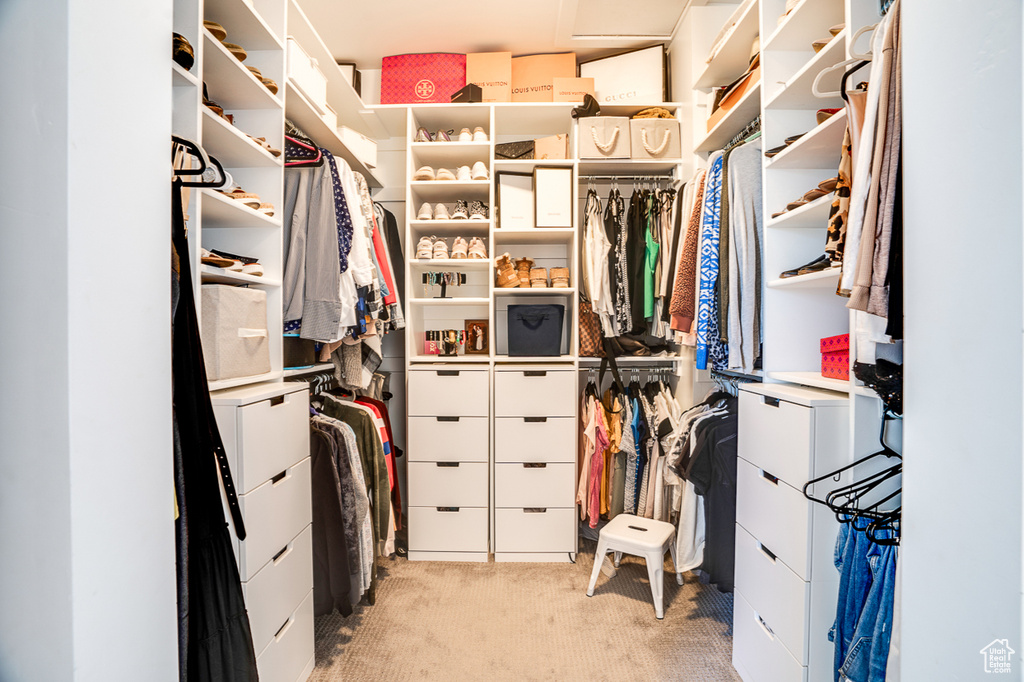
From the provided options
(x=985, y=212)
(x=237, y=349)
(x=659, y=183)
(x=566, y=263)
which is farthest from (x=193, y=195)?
(x=659, y=183)

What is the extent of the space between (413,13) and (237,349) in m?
2.00

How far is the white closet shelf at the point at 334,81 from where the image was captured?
198 cm

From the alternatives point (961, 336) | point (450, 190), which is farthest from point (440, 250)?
point (961, 336)

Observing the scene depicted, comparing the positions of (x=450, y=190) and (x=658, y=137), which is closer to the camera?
(x=658, y=137)

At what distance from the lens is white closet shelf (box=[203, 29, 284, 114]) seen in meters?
1.41

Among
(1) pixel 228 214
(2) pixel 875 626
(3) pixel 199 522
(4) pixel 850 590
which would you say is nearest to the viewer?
(3) pixel 199 522

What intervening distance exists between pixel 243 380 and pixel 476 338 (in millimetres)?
1629

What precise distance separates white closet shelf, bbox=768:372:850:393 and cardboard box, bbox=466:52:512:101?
208cm

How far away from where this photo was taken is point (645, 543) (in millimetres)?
2137

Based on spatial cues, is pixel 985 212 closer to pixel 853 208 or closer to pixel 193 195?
pixel 853 208

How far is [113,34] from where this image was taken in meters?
0.59

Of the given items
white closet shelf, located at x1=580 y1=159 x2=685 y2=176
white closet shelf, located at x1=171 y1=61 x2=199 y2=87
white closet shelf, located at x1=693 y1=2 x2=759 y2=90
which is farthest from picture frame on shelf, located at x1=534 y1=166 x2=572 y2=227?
white closet shelf, located at x1=171 y1=61 x2=199 y2=87

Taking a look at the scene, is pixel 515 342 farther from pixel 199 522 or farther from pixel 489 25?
pixel 199 522

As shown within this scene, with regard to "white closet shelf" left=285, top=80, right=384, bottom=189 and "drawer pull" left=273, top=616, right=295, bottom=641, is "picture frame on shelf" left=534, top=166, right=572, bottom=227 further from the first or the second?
"drawer pull" left=273, top=616, right=295, bottom=641
